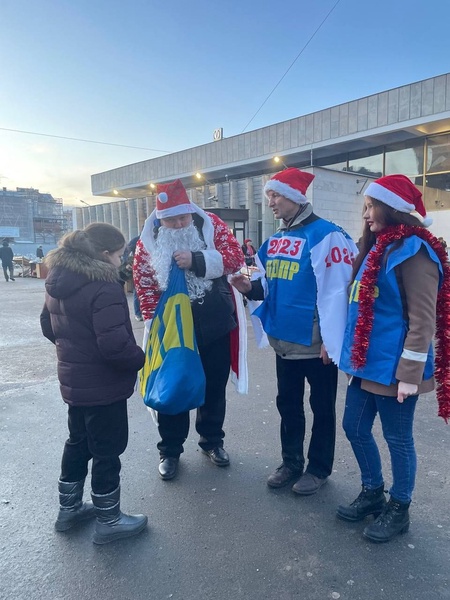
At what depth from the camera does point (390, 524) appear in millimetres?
2277

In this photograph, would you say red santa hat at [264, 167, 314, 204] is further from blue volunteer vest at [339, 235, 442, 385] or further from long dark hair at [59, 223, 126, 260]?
long dark hair at [59, 223, 126, 260]

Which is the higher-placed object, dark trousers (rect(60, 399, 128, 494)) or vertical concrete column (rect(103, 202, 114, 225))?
vertical concrete column (rect(103, 202, 114, 225))

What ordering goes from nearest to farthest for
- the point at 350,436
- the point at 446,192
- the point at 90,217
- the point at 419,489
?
the point at 350,436 → the point at 419,489 → the point at 446,192 → the point at 90,217

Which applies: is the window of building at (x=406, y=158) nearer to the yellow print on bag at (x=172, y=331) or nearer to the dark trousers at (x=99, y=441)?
the yellow print on bag at (x=172, y=331)

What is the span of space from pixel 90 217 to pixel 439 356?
3083 centimetres

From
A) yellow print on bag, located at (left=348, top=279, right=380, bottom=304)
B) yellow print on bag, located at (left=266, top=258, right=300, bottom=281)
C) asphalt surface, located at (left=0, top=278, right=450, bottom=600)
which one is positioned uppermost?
yellow print on bag, located at (left=266, top=258, right=300, bottom=281)

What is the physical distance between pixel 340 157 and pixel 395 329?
64.4 ft

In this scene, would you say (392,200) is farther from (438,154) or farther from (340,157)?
(340,157)

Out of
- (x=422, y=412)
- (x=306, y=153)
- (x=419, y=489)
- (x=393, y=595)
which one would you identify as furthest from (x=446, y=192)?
(x=393, y=595)

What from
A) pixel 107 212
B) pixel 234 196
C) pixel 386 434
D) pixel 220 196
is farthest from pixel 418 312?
pixel 107 212

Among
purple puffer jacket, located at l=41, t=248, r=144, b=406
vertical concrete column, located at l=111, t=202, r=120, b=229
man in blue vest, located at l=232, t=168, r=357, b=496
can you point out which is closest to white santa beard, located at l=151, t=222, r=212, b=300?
man in blue vest, located at l=232, t=168, r=357, b=496

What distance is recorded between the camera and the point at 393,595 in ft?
6.24

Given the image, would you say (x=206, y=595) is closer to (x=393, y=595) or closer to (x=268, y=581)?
(x=268, y=581)

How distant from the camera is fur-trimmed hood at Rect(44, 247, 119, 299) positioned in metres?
2.17
